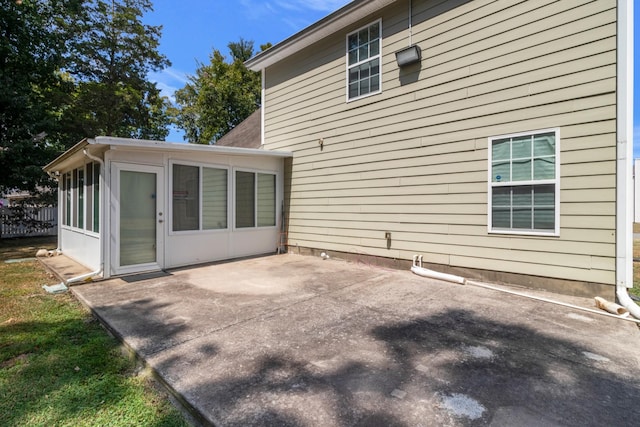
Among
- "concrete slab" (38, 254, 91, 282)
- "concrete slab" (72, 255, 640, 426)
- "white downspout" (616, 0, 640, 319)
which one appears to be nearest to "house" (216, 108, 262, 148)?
"concrete slab" (38, 254, 91, 282)

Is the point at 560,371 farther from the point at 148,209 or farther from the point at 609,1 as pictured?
the point at 148,209

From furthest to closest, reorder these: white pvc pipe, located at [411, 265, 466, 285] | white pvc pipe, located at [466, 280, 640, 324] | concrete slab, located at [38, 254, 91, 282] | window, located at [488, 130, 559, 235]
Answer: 1. concrete slab, located at [38, 254, 91, 282]
2. white pvc pipe, located at [411, 265, 466, 285]
3. window, located at [488, 130, 559, 235]
4. white pvc pipe, located at [466, 280, 640, 324]

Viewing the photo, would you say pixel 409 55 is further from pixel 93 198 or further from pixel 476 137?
pixel 93 198

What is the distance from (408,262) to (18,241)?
43.4 feet

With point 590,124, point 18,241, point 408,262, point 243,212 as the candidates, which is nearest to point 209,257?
point 243,212

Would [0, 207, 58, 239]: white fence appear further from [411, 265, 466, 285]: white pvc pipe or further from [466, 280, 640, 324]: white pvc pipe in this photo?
[466, 280, 640, 324]: white pvc pipe

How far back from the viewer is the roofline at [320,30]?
19.3ft

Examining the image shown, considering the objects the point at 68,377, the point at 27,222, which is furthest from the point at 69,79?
the point at 68,377

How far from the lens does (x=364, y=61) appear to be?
20.6 ft

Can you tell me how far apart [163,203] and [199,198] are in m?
0.75

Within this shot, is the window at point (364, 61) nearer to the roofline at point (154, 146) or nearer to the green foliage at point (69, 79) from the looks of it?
the roofline at point (154, 146)

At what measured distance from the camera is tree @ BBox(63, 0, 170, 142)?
14789 mm

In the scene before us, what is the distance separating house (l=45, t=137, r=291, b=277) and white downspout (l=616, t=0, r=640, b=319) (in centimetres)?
600

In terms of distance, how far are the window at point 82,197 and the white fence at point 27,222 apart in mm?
6142
